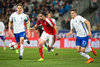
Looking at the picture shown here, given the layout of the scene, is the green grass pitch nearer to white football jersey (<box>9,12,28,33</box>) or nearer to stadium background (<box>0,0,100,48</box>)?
white football jersey (<box>9,12,28,33</box>)

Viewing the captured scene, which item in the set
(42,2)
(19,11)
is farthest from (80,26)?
(42,2)

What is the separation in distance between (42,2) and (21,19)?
1737 centimetres

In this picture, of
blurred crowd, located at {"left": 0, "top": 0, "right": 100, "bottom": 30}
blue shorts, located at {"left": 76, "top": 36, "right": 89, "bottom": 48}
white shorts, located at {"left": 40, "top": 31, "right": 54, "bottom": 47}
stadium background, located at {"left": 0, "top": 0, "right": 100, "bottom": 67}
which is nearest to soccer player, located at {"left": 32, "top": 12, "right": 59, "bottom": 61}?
A: white shorts, located at {"left": 40, "top": 31, "right": 54, "bottom": 47}

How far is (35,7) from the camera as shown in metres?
31.3

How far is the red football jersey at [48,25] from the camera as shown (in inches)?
551

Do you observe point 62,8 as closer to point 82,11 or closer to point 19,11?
point 82,11

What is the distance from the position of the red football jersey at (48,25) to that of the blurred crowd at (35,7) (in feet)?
45.5

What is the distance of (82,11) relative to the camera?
2961cm

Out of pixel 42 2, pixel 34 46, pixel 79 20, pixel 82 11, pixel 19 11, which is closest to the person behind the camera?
pixel 79 20

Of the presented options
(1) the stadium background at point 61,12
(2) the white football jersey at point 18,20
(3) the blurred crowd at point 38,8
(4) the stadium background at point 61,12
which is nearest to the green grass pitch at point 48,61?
(2) the white football jersey at point 18,20

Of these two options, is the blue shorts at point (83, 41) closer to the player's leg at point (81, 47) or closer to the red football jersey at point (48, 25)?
the player's leg at point (81, 47)

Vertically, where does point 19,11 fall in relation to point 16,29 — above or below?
above

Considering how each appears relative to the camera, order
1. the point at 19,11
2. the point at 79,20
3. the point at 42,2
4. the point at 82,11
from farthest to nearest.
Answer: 1. the point at 42,2
2. the point at 82,11
3. the point at 19,11
4. the point at 79,20

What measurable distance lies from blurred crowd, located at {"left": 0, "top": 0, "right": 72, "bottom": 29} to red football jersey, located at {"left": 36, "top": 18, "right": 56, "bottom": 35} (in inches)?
546
